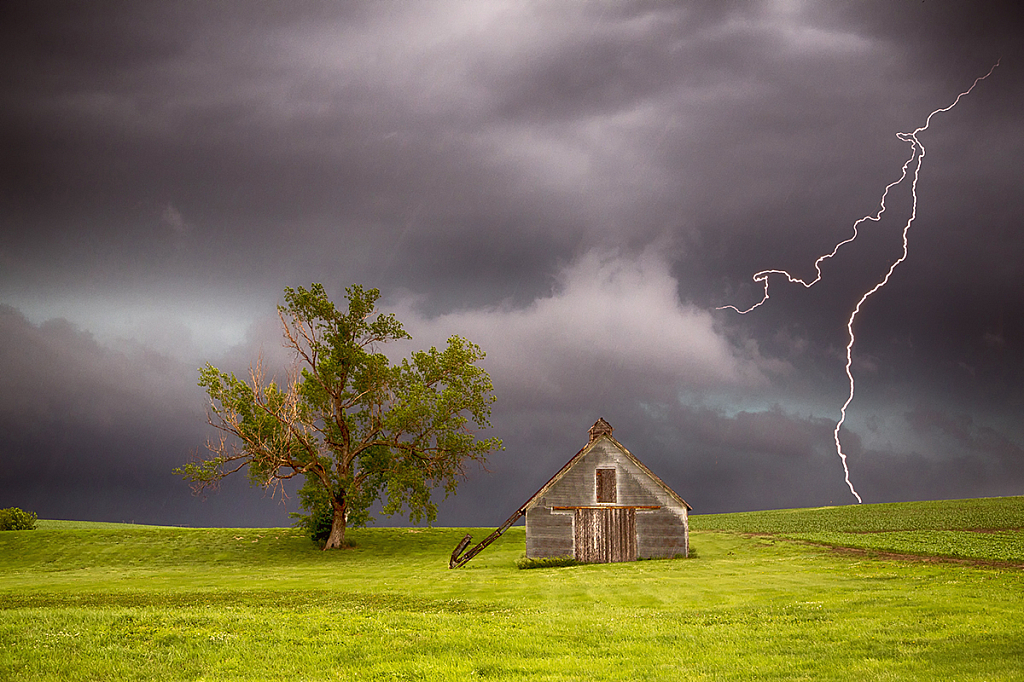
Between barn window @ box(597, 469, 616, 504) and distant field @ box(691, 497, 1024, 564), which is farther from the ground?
barn window @ box(597, 469, 616, 504)

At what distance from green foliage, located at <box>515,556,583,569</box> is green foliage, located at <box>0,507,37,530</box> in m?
48.3

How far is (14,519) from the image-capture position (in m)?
60.3

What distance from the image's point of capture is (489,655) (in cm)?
1539

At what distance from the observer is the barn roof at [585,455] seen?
41278mm

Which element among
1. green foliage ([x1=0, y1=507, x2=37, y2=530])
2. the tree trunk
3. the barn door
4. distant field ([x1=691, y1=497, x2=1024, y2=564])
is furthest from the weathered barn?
green foliage ([x1=0, y1=507, x2=37, y2=530])

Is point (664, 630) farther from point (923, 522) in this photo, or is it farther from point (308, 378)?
point (923, 522)

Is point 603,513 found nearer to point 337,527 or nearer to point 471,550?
point 471,550

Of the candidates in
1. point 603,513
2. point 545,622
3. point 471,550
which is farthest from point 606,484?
point 545,622

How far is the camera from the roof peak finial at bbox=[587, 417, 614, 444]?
42781mm

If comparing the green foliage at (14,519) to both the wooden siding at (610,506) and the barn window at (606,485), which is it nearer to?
the wooden siding at (610,506)

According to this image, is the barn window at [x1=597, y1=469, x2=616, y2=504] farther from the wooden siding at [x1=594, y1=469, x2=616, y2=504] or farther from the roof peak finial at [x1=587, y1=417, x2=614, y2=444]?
the roof peak finial at [x1=587, y1=417, x2=614, y2=444]

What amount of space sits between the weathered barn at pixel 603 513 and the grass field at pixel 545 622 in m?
3.17

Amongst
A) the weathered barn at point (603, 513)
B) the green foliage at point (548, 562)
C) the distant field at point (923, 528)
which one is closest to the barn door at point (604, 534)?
the weathered barn at point (603, 513)

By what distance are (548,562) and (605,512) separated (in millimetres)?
4712
